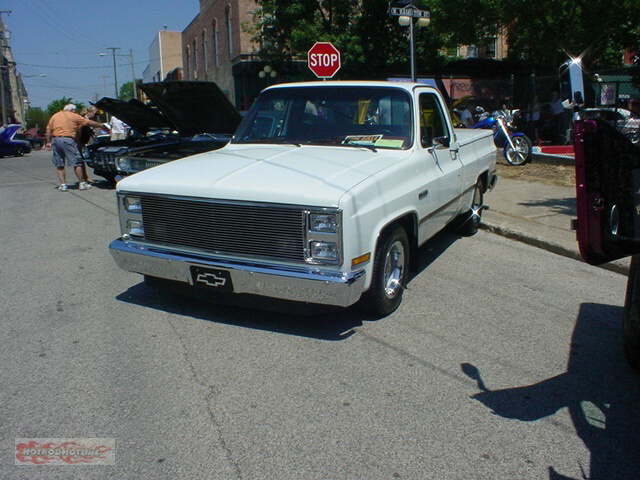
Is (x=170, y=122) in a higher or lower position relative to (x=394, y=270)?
higher

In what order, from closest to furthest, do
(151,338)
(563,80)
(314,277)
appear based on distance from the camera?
(563,80)
(314,277)
(151,338)

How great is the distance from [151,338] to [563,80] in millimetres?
3194

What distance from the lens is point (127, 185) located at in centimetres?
468

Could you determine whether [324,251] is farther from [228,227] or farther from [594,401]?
[594,401]

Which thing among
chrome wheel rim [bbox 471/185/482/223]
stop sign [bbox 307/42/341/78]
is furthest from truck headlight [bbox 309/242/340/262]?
stop sign [bbox 307/42/341/78]

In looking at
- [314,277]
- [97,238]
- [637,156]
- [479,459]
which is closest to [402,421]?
[479,459]

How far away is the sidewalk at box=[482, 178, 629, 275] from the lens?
6.77 meters

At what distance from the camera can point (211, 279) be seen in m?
4.30

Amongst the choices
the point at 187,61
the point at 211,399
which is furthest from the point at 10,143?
the point at 187,61

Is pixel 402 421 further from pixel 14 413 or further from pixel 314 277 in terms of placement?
pixel 14 413

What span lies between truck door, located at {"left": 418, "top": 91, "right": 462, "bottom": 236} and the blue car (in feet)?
74.5

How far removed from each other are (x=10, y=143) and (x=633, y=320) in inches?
1015

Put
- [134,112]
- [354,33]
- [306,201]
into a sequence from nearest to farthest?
1. [306,201]
2. [134,112]
3. [354,33]

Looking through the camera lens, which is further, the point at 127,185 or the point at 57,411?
the point at 127,185
